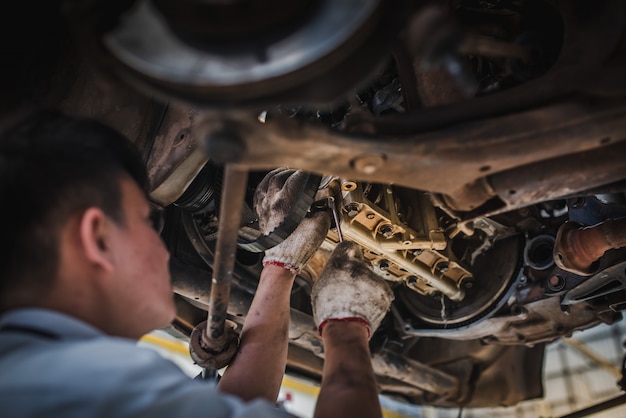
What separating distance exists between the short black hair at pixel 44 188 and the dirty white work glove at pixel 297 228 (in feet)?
2.25

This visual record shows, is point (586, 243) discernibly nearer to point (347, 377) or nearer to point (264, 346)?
point (347, 377)

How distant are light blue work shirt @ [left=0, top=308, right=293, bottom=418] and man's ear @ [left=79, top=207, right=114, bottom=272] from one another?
124mm

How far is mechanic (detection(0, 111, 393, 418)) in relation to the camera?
0.78 meters

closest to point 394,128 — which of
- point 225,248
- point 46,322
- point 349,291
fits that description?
point 225,248

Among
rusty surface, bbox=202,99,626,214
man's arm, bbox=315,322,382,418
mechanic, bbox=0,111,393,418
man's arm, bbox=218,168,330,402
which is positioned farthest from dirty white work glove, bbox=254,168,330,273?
rusty surface, bbox=202,99,626,214

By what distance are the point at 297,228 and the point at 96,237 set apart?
80 cm

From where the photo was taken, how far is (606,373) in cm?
568

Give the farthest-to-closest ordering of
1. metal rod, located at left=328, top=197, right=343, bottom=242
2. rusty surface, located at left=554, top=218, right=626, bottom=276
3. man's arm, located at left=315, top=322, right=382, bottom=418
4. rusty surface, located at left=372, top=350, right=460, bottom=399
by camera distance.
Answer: rusty surface, located at left=372, top=350, right=460, bottom=399
metal rod, located at left=328, top=197, right=343, bottom=242
rusty surface, located at left=554, top=218, right=626, bottom=276
man's arm, located at left=315, top=322, right=382, bottom=418

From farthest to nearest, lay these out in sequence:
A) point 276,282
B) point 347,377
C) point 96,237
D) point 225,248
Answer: point 276,282 → point 347,377 → point 225,248 → point 96,237

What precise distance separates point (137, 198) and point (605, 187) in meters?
0.99

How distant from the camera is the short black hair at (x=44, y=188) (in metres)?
0.96

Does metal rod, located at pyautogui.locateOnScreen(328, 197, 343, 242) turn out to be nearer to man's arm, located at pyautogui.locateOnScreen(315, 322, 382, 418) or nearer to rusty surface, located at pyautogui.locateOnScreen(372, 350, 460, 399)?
man's arm, located at pyautogui.locateOnScreen(315, 322, 382, 418)

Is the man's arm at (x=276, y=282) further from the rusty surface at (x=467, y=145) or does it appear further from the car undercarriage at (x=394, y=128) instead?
the rusty surface at (x=467, y=145)

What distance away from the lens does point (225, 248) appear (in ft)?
3.96
